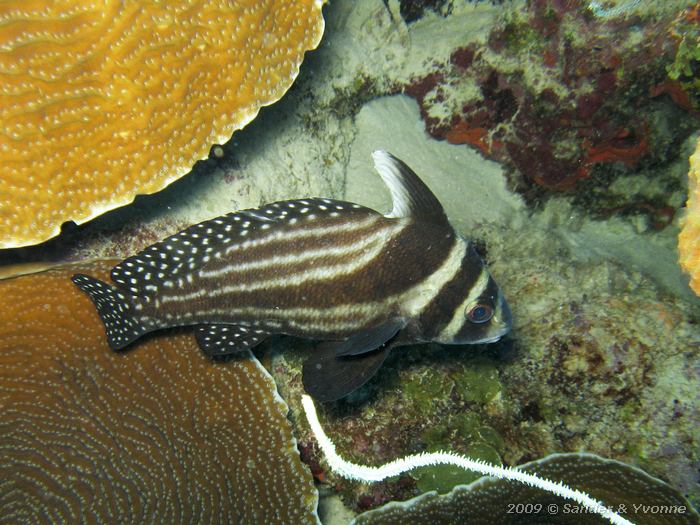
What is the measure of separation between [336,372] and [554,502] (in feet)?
6.70

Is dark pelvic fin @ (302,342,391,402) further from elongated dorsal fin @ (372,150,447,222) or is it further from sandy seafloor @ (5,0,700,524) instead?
elongated dorsal fin @ (372,150,447,222)

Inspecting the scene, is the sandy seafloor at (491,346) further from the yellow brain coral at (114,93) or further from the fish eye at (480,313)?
the fish eye at (480,313)

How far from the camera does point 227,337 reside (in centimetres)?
382

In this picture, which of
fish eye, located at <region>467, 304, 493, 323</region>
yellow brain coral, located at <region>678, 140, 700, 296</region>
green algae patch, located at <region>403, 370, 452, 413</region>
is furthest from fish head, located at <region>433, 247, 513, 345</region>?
yellow brain coral, located at <region>678, 140, 700, 296</region>

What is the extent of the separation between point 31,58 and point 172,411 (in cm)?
305

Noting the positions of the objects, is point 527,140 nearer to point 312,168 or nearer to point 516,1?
point 516,1

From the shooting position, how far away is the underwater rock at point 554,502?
3.42 metres

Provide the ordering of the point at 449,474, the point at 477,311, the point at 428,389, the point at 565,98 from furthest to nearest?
the point at 565,98 < the point at 428,389 < the point at 449,474 < the point at 477,311

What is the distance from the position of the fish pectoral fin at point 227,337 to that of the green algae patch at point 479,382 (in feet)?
6.93

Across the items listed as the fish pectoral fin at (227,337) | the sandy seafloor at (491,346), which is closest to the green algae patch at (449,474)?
the sandy seafloor at (491,346)

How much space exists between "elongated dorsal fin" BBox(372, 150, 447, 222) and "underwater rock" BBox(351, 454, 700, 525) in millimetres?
2281

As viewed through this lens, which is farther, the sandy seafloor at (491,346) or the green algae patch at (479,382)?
the green algae patch at (479,382)

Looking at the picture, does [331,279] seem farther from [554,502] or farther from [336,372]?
[554,502]

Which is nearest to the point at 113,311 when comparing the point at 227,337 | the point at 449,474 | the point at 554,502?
the point at 227,337
